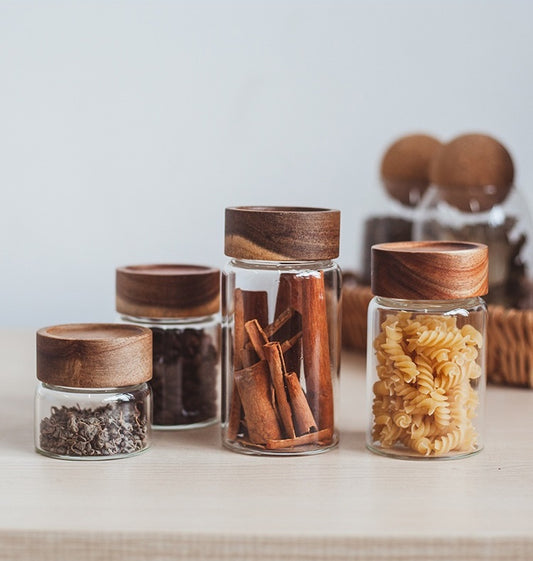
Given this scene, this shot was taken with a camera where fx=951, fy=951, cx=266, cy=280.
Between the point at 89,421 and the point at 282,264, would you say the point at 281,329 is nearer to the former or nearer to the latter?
the point at 282,264

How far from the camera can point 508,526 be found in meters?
0.69

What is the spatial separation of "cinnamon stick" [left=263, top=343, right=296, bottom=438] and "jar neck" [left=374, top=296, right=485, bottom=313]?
111mm

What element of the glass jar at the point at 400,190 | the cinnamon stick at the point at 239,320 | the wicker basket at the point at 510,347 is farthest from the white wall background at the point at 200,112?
the cinnamon stick at the point at 239,320

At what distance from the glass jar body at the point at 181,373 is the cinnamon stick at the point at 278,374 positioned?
0.14 meters

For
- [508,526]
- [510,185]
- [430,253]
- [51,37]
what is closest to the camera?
[508,526]

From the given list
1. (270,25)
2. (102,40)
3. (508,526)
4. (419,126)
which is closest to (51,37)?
(102,40)

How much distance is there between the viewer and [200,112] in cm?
161

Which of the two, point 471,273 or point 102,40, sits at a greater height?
point 102,40

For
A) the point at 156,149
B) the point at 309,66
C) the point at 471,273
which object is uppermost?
the point at 309,66

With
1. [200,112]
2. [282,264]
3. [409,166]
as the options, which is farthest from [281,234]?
[200,112]

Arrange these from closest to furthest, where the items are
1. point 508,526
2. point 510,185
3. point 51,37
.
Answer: point 508,526, point 510,185, point 51,37

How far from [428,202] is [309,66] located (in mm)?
454

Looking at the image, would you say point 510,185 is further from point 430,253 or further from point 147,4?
point 147,4

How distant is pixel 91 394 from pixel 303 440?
0.64 ft
